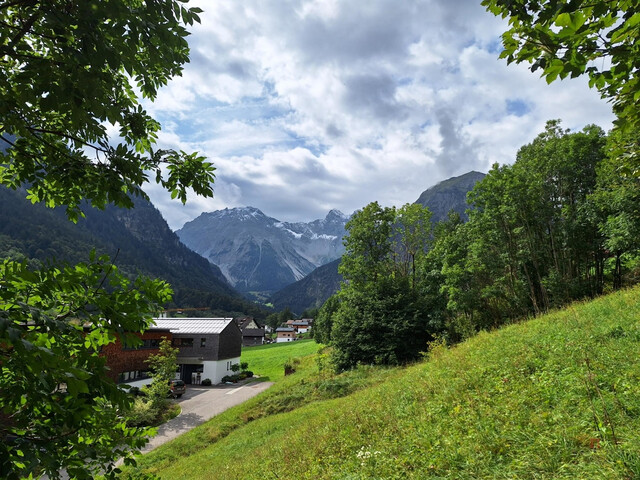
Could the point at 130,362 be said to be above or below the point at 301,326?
above

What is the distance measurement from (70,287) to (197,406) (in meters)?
34.5

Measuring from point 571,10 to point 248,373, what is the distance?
57085 millimetres

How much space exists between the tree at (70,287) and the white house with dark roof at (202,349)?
159 ft

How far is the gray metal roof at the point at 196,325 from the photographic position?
50062mm

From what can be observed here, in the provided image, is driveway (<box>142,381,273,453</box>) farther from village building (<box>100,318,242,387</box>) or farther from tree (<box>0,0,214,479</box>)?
tree (<box>0,0,214,479</box>)

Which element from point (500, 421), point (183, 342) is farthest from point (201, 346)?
point (500, 421)

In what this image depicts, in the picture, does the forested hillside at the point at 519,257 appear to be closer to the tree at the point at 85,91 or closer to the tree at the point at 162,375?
the tree at the point at 162,375

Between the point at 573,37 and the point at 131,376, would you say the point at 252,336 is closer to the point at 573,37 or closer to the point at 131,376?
the point at 131,376

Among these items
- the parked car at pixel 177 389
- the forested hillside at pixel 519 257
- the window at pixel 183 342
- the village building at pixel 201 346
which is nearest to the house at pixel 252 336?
the village building at pixel 201 346

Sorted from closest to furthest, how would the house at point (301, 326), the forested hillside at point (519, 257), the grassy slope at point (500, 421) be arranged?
1. the grassy slope at point (500, 421)
2. the forested hillside at point (519, 257)
3. the house at point (301, 326)

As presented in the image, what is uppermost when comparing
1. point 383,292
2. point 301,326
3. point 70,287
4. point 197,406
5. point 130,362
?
point 383,292

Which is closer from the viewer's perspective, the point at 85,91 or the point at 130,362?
the point at 85,91

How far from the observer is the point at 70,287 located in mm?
2562

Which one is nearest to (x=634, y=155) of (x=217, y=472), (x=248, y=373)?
(x=217, y=472)
